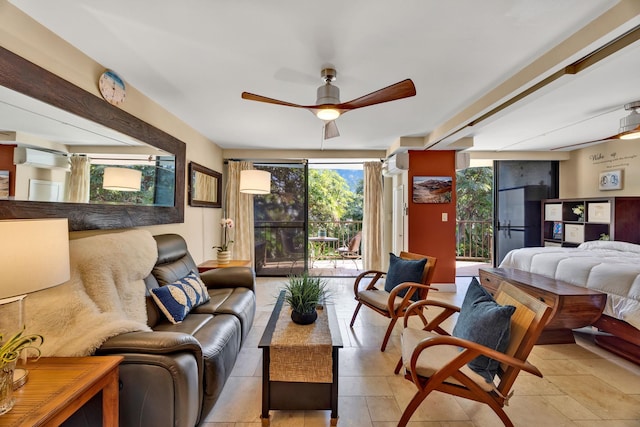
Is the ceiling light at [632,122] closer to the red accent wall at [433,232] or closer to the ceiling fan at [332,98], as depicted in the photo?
the red accent wall at [433,232]

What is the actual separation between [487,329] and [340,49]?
1.95 metres

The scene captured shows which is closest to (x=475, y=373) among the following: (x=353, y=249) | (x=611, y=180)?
(x=353, y=249)

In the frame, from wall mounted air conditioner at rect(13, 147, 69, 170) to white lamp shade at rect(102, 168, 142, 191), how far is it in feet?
1.04

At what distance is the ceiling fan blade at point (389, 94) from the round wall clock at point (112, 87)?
176 centimetres

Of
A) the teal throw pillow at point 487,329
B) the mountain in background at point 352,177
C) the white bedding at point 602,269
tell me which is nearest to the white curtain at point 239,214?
the mountain in background at point 352,177

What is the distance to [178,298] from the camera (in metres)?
2.15

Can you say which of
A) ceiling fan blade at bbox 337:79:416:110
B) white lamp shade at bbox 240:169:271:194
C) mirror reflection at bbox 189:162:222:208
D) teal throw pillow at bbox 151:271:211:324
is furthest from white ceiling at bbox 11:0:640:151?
teal throw pillow at bbox 151:271:211:324

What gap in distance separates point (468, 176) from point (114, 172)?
7.61 metres

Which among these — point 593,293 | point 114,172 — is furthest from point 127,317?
point 593,293

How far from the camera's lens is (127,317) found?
1703 millimetres

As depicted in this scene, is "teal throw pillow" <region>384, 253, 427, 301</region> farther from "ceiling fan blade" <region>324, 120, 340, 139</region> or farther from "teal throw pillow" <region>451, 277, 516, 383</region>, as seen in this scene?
"ceiling fan blade" <region>324, 120, 340, 139</region>

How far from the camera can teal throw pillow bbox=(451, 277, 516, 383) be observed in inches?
58.6

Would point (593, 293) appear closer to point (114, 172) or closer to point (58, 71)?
point (114, 172)

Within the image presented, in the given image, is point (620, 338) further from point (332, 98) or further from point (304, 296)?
point (332, 98)
